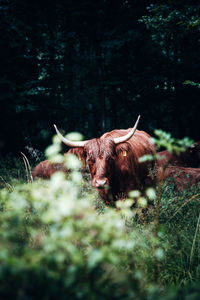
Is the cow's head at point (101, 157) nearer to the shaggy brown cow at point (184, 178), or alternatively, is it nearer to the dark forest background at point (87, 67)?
the shaggy brown cow at point (184, 178)

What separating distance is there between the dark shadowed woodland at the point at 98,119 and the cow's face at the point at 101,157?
1.0 inches

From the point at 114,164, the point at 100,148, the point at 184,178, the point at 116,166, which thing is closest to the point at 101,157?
the point at 100,148

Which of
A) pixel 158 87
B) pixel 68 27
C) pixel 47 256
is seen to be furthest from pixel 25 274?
pixel 68 27

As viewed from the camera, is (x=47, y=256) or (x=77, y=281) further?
(x=77, y=281)

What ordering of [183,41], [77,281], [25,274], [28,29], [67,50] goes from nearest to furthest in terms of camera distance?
[25,274], [77,281], [28,29], [183,41], [67,50]

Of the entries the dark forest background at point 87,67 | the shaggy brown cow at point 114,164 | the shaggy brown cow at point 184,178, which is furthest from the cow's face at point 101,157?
the dark forest background at point 87,67

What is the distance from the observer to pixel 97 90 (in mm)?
10328

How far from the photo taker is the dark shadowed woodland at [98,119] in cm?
125

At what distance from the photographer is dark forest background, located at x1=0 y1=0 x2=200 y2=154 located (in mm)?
7805

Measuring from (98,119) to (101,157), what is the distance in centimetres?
968

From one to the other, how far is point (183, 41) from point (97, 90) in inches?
151

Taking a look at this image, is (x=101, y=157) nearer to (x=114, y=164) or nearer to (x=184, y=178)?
(x=114, y=164)

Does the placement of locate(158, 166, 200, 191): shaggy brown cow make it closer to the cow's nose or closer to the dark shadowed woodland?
the dark shadowed woodland

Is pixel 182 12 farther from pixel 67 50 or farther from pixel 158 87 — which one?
pixel 67 50
